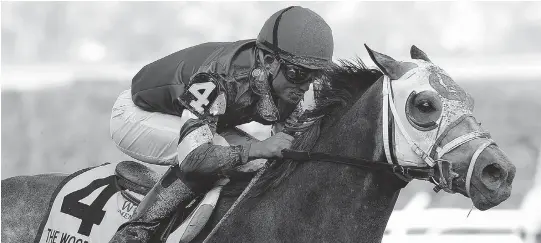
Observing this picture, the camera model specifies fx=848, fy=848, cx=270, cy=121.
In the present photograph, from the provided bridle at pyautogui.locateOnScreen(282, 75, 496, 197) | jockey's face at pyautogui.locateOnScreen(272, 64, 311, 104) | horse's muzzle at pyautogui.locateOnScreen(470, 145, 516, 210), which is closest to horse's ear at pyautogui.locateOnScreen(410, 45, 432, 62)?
bridle at pyautogui.locateOnScreen(282, 75, 496, 197)

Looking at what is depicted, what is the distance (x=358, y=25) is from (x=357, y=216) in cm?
513

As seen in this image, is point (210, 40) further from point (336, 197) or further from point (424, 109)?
point (424, 109)

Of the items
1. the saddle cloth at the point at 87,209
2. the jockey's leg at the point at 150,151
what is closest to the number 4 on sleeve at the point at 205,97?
the jockey's leg at the point at 150,151

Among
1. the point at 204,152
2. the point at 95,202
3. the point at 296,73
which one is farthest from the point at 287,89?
the point at 95,202

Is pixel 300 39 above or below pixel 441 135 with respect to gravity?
above

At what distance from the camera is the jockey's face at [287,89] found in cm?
392

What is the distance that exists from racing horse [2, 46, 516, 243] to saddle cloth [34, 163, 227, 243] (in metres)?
0.67

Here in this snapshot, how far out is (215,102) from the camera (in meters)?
3.75

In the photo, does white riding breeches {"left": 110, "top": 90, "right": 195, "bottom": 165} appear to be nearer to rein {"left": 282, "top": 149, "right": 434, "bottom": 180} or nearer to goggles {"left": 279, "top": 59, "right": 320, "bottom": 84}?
goggles {"left": 279, "top": 59, "right": 320, "bottom": 84}

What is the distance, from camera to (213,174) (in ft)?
12.7

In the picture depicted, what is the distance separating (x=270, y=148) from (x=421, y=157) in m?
0.70

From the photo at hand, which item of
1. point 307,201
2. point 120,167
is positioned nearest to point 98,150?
point 120,167

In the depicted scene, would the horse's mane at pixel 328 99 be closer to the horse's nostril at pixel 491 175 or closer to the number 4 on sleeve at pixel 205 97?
the number 4 on sleeve at pixel 205 97

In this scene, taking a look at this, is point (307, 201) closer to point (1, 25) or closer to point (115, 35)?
point (115, 35)
